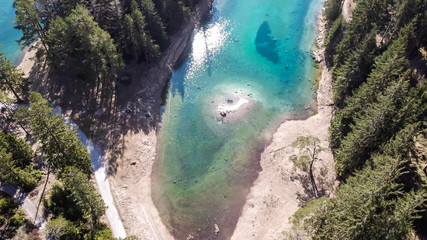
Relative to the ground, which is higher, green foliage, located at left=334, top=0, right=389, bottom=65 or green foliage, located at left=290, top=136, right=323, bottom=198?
green foliage, located at left=334, top=0, right=389, bottom=65

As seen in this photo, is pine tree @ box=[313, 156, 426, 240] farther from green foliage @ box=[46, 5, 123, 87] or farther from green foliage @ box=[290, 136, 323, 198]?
green foliage @ box=[46, 5, 123, 87]

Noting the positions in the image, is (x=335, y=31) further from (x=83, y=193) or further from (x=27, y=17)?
(x=27, y=17)

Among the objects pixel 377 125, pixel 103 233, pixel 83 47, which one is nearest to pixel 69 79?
pixel 83 47

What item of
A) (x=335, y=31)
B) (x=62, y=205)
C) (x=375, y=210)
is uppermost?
(x=62, y=205)

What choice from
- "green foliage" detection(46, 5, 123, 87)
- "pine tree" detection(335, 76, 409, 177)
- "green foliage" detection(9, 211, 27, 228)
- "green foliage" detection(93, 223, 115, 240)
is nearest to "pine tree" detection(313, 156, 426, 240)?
"pine tree" detection(335, 76, 409, 177)

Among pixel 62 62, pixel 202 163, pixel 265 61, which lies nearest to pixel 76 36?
pixel 62 62

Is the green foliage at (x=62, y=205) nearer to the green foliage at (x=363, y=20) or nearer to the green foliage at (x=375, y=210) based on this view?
the green foliage at (x=375, y=210)
